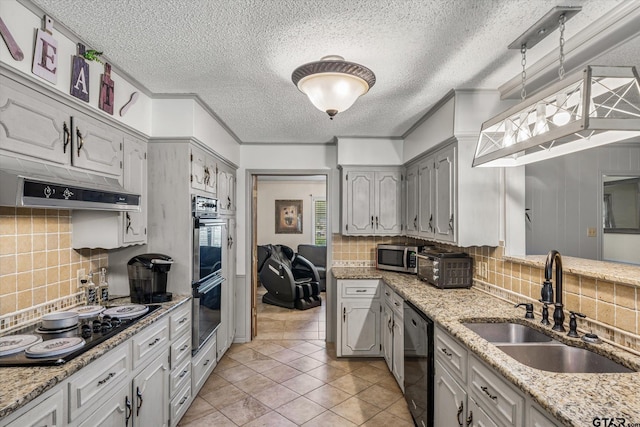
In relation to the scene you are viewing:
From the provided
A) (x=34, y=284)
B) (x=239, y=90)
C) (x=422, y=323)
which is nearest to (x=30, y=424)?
(x=34, y=284)

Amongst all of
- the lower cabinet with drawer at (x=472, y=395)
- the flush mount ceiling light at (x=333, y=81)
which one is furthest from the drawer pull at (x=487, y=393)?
the flush mount ceiling light at (x=333, y=81)

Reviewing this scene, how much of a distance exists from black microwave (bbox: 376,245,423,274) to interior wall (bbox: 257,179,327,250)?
152 inches

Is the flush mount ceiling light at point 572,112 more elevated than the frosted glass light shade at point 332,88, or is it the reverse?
the frosted glass light shade at point 332,88

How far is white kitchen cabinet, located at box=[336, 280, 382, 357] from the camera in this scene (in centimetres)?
359

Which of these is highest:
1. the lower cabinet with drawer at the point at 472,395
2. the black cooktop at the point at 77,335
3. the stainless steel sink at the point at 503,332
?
the black cooktop at the point at 77,335

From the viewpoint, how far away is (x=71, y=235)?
2.23 m

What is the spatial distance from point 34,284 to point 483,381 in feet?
7.90

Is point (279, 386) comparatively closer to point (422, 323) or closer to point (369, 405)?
point (369, 405)

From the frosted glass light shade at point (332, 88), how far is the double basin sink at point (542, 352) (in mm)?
1493

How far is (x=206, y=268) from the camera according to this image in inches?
116

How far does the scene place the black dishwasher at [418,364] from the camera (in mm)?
2143

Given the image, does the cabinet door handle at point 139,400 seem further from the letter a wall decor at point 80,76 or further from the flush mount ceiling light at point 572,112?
the flush mount ceiling light at point 572,112

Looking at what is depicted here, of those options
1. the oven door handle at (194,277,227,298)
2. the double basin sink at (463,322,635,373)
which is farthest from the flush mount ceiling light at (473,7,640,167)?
the oven door handle at (194,277,227,298)

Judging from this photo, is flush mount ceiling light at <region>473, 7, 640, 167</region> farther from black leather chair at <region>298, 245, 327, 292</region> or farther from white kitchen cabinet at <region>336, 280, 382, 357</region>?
black leather chair at <region>298, 245, 327, 292</region>
